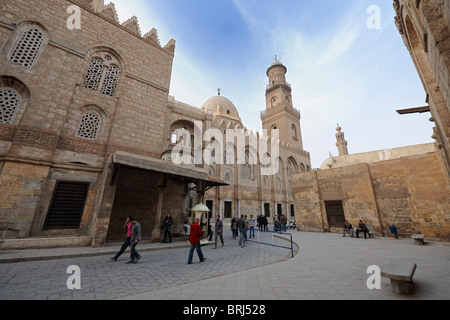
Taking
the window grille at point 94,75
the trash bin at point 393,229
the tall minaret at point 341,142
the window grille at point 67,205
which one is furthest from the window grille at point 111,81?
the tall minaret at point 341,142

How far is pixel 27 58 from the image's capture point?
8.50 metres

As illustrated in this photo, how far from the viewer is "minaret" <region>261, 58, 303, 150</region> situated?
35.8m

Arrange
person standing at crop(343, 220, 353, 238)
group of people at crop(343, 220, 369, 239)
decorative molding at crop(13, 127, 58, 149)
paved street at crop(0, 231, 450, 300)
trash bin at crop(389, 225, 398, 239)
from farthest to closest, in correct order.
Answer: person standing at crop(343, 220, 353, 238) → group of people at crop(343, 220, 369, 239) → trash bin at crop(389, 225, 398, 239) → decorative molding at crop(13, 127, 58, 149) → paved street at crop(0, 231, 450, 300)

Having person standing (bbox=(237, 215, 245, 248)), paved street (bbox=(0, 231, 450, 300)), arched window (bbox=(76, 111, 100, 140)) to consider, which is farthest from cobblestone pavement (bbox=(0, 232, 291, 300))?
arched window (bbox=(76, 111, 100, 140))

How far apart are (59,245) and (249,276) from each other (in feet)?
24.4

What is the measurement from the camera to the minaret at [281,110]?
35781 mm

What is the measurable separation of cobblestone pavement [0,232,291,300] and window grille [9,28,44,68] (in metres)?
8.89

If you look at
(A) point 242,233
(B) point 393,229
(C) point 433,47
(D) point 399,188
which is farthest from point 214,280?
(D) point 399,188

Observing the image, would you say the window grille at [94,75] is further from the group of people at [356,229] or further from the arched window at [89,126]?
the group of people at [356,229]

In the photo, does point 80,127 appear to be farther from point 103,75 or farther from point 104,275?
point 104,275

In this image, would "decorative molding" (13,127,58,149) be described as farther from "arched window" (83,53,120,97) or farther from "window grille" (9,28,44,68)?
"arched window" (83,53,120,97)

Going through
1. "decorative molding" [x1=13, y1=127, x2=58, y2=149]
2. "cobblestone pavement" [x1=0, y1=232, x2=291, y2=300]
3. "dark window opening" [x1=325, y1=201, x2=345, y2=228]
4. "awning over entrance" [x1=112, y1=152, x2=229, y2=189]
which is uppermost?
"decorative molding" [x1=13, y1=127, x2=58, y2=149]
